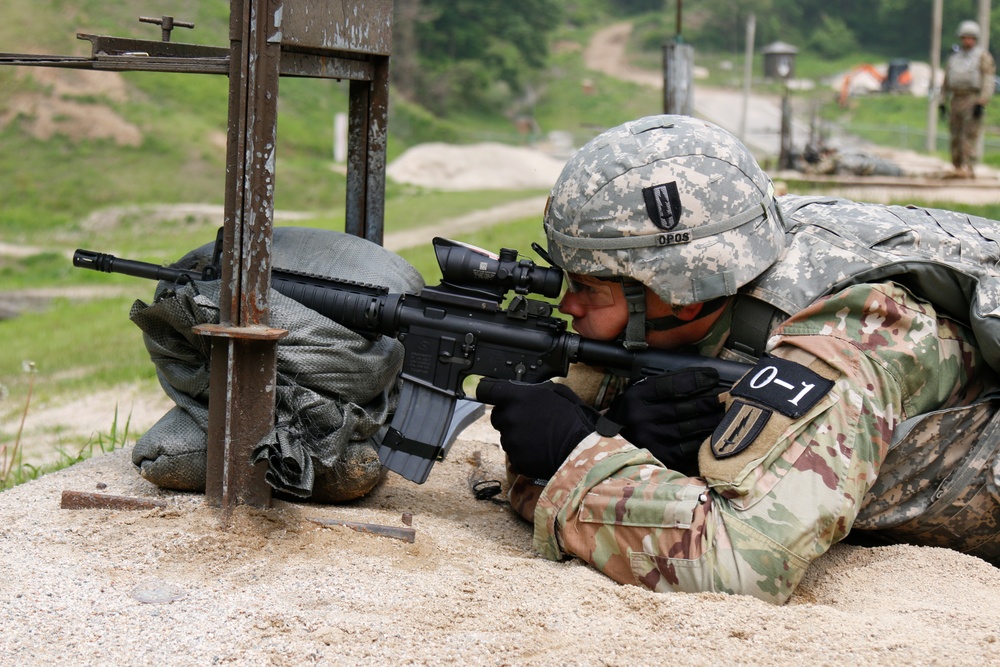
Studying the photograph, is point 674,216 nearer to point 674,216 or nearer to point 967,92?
point 674,216

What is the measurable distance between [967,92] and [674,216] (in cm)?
1484

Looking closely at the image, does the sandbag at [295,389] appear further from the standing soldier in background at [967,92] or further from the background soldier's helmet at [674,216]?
the standing soldier in background at [967,92]

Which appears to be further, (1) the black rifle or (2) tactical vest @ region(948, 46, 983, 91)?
(2) tactical vest @ region(948, 46, 983, 91)

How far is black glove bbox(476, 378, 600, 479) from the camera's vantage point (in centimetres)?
301

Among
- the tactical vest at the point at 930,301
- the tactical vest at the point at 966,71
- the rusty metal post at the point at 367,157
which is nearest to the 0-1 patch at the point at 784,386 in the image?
the tactical vest at the point at 930,301

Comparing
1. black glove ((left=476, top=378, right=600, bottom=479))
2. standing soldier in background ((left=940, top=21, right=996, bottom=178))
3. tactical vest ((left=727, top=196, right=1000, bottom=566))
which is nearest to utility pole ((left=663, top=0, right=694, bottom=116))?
tactical vest ((left=727, top=196, right=1000, bottom=566))

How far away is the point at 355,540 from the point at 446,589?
43 centimetres

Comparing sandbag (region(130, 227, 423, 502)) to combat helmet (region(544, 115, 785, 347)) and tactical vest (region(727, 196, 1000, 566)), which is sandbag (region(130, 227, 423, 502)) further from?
tactical vest (region(727, 196, 1000, 566))

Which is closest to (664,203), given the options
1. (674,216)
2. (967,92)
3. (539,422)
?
(674,216)

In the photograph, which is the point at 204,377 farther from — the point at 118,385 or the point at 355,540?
the point at 118,385

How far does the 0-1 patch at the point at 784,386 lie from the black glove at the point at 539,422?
48 cm

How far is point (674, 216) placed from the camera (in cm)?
302

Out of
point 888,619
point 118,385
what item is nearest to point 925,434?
point 888,619

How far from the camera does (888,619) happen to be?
2.44m
